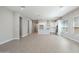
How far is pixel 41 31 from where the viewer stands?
53.5ft

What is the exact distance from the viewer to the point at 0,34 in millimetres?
5852

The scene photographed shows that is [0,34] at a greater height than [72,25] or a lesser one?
lesser
